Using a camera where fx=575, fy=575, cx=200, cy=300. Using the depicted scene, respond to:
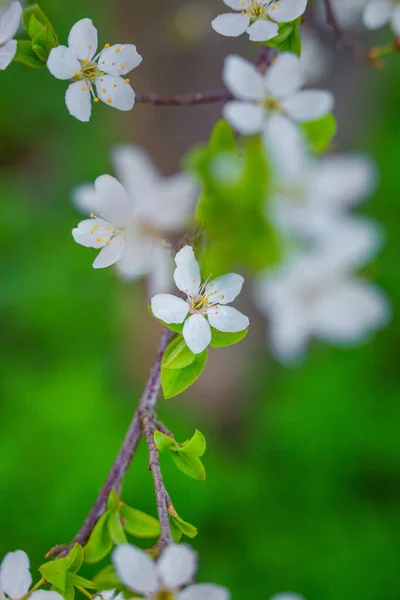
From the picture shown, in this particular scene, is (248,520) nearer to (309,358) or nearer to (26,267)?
(309,358)

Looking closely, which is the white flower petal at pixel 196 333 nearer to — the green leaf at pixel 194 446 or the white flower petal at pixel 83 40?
the green leaf at pixel 194 446

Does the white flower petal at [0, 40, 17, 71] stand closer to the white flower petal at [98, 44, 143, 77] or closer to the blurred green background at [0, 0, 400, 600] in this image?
the white flower petal at [98, 44, 143, 77]

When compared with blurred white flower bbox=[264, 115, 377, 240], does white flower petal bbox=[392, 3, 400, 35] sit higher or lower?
higher

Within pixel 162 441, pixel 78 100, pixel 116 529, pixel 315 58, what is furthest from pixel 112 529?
pixel 315 58

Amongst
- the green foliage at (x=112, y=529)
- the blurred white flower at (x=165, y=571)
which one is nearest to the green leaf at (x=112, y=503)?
the green foliage at (x=112, y=529)

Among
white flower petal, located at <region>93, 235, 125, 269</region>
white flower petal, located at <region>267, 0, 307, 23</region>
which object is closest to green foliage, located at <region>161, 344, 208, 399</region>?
white flower petal, located at <region>93, 235, 125, 269</region>
